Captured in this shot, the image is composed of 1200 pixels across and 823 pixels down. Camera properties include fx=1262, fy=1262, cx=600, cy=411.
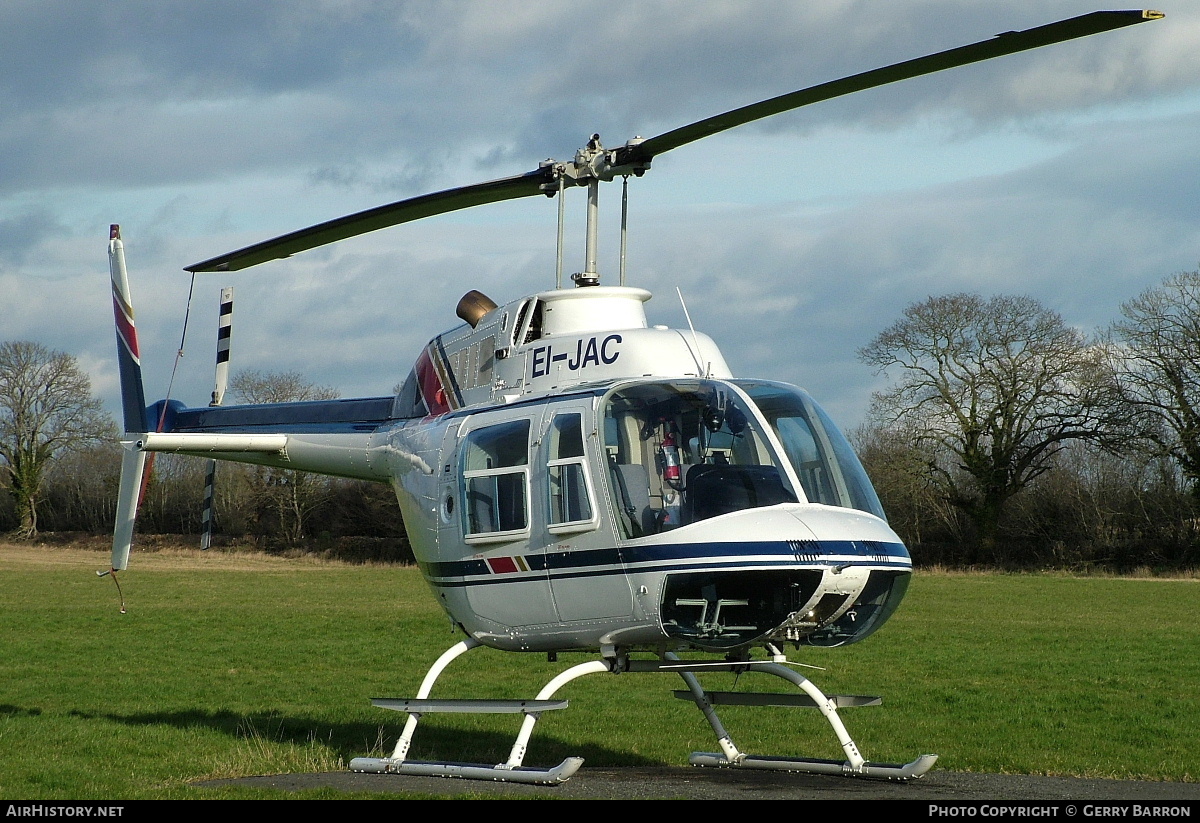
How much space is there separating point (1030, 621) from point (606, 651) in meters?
25.0

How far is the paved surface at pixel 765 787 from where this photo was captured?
9992mm

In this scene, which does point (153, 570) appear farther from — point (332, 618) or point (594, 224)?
point (594, 224)

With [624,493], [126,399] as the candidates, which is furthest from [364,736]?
[624,493]

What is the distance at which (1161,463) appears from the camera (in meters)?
53.1

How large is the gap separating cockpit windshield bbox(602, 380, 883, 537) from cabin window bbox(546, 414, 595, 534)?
270mm

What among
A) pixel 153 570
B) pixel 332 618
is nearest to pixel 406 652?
pixel 332 618

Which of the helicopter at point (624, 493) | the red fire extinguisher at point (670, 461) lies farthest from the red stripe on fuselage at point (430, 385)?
the red fire extinguisher at point (670, 461)

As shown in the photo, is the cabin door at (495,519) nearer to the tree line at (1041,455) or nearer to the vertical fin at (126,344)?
the vertical fin at (126,344)

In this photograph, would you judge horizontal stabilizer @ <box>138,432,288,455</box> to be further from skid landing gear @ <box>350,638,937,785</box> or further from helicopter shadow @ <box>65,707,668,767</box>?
skid landing gear @ <box>350,638,937,785</box>

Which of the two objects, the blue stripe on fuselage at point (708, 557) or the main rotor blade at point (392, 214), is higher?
the main rotor blade at point (392, 214)

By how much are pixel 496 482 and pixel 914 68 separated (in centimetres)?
477

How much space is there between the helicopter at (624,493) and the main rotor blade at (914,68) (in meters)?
0.02

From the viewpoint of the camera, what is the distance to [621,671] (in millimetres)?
10227

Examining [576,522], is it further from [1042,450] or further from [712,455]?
[1042,450]
